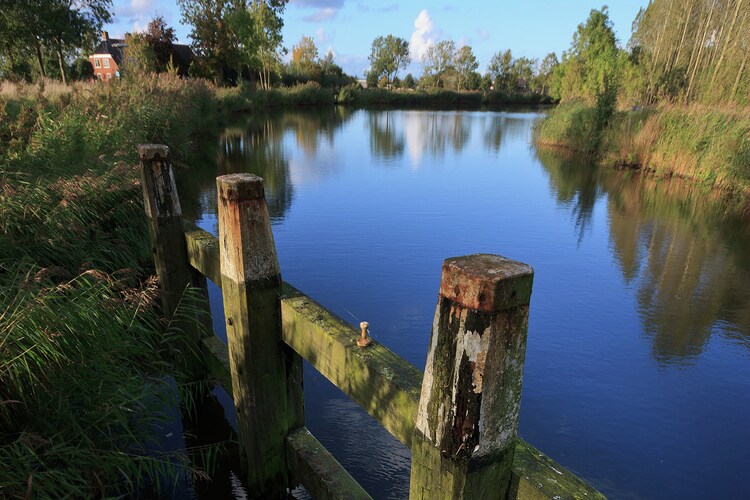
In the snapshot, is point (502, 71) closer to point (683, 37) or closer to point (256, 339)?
point (683, 37)

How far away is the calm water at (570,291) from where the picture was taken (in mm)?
3656

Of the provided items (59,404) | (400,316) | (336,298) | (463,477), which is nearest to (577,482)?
(463,477)

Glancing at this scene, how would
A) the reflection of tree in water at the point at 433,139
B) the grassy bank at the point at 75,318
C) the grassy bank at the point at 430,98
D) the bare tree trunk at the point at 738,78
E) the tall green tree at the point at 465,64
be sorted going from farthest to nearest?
the tall green tree at the point at 465,64 < the grassy bank at the point at 430,98 < the reflection of tree in water at the point at 433,139 < the bare tree trunk at the point at 738,78 < the grassy bank at the point at 75,318

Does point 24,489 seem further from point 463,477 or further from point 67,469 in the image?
point 463,477

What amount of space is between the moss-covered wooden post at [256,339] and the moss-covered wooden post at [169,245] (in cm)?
103

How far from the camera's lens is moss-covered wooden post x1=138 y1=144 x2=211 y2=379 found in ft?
10.1

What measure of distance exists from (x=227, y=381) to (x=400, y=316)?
264cm

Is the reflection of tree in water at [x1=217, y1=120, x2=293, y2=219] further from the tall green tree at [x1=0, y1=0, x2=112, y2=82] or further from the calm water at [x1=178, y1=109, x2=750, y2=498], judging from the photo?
the tall green tree at [x1=0, y1=0, x2=112, y2=82]

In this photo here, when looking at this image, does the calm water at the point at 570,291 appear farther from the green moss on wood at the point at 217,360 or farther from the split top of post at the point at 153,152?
the split top of post at the point at 153,152

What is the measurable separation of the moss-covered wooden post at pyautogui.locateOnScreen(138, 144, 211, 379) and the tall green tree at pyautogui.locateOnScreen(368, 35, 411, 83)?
89985 mm

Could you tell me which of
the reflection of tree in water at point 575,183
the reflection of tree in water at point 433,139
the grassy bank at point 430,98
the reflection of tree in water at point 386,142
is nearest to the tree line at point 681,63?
the reflection of tree in water at point 575,183

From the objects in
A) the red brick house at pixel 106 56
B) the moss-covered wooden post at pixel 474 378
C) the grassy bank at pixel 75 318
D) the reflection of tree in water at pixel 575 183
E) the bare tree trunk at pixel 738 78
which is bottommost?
the reflection of tree in water at pixel 575 183

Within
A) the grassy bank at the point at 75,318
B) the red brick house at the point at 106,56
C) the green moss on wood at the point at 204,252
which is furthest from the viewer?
the red brick house at the point at 106,56

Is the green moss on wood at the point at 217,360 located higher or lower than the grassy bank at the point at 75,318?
lower
